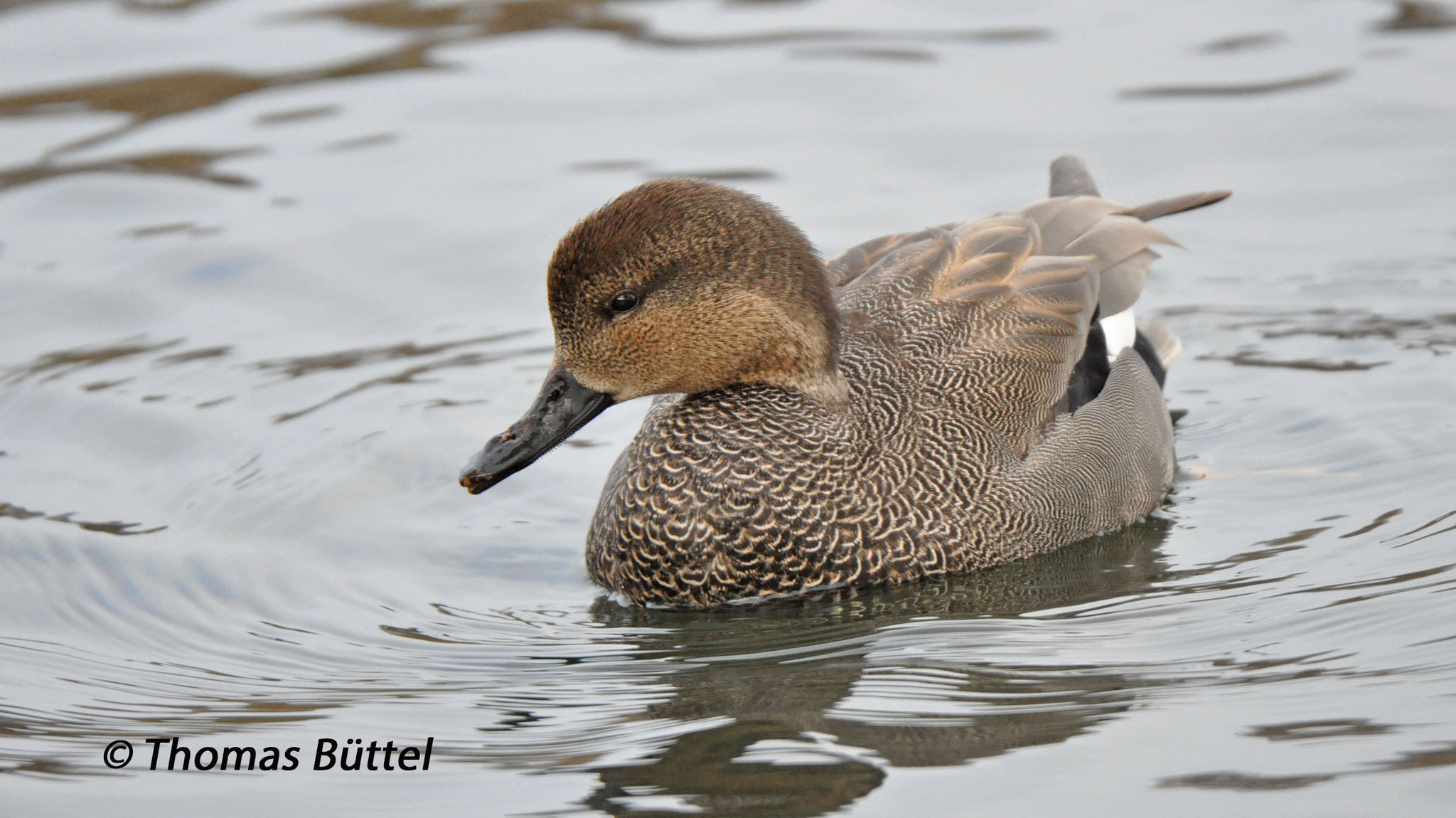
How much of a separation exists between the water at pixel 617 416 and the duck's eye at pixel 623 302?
1.00 meters

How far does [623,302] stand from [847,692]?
4.83 ft

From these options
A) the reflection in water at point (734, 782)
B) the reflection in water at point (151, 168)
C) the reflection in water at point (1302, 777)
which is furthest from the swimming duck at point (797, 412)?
the reflection in water at point (151, 168)

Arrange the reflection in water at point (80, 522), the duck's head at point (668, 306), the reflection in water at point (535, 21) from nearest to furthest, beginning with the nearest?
the duck's head at point (668, 306)
the reflection in water at point (80, 522)
the reflection in water at point (535, 21)

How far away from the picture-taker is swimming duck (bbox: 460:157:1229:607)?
5926 mm

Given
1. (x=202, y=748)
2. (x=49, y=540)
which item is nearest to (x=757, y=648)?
(x=202, y=748)

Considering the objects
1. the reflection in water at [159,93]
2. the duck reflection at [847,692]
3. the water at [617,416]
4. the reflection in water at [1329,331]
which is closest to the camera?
the duck reflection at [847,692]

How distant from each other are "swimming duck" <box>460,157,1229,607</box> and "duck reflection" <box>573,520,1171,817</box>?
147 millimetres

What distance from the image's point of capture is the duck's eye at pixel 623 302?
588 cm

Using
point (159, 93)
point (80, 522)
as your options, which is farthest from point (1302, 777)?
point (159, 93)

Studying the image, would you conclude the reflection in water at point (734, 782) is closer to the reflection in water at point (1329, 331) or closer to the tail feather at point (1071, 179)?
the tail feather at point (1071, 179)

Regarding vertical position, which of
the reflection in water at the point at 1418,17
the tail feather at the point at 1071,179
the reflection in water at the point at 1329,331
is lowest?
the reflection in water at the point at 1329,331

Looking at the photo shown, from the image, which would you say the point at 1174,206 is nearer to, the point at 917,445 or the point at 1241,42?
the point at 917,445

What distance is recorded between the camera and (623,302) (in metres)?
5.89

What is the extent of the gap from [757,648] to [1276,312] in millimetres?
4019
